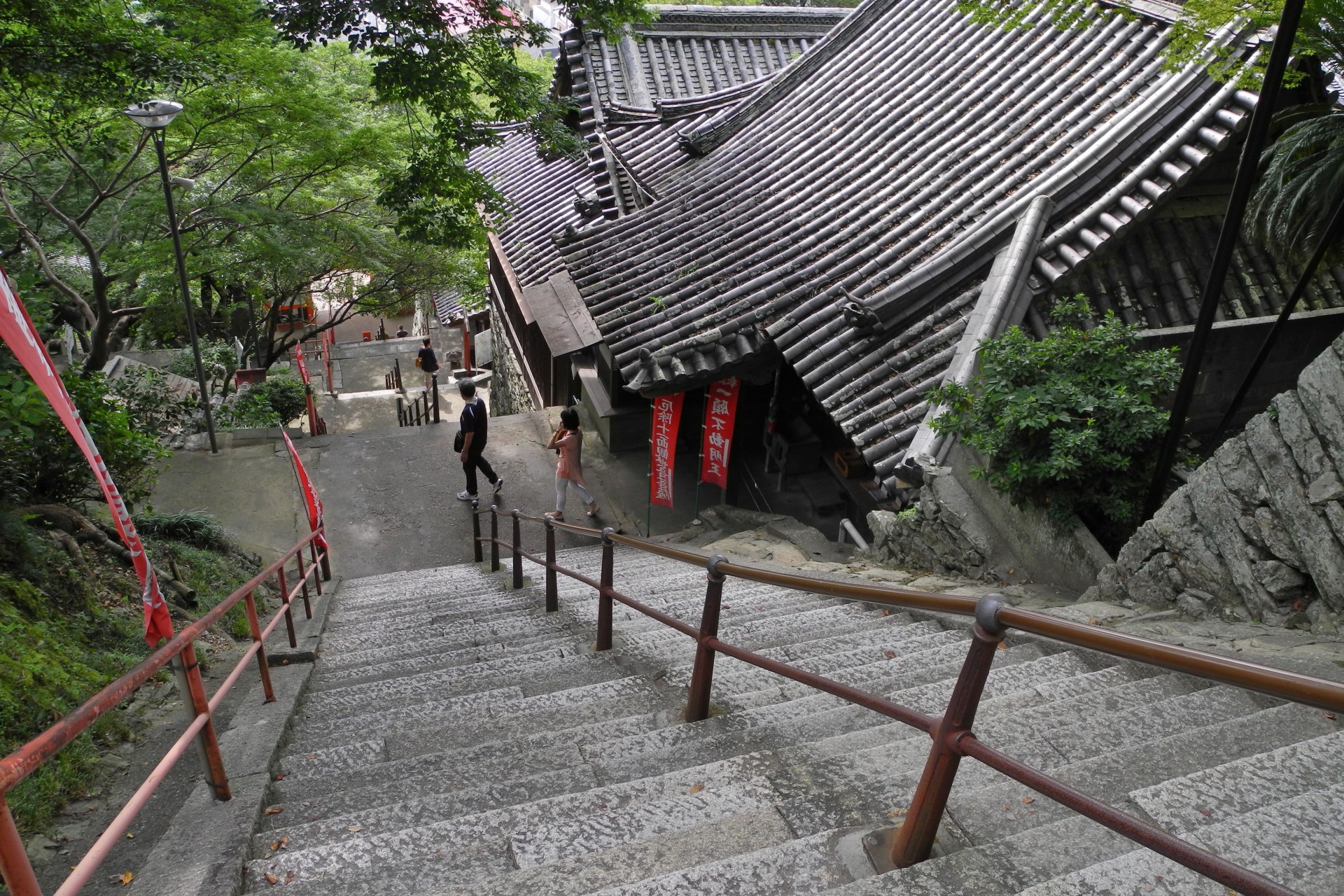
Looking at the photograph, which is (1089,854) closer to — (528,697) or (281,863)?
(281,863)

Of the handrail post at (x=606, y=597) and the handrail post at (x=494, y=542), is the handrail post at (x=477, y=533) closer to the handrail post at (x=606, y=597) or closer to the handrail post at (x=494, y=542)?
the handrail post at (x=494, y=542)

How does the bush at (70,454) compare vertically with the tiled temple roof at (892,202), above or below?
below

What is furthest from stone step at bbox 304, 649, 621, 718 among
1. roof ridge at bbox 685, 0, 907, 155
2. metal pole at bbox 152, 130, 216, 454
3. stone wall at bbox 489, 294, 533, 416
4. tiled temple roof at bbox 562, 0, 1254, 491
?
stone wall at bbox 489, 294, 533, 416

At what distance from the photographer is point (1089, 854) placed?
2230 mm

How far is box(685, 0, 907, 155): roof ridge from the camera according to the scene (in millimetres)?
12570

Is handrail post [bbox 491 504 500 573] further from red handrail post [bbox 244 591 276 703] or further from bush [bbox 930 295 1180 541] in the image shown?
bush [bbox 930 295 1180 541]

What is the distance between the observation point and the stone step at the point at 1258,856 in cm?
203

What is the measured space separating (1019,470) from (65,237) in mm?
15805

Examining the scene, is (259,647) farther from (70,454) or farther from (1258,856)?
(1258,856)

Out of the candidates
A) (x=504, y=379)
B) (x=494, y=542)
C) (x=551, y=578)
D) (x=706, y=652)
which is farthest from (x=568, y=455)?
(x=504, y=379)

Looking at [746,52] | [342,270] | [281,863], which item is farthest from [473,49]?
[342,270]

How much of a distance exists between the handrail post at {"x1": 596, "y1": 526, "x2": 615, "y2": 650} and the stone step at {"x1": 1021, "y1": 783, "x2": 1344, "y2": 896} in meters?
3.06

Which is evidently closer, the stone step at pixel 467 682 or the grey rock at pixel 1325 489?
the grey rock at pixel 1325 489

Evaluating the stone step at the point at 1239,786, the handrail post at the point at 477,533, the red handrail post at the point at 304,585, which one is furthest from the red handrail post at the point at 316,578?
the stone step at the point at 1239,786
